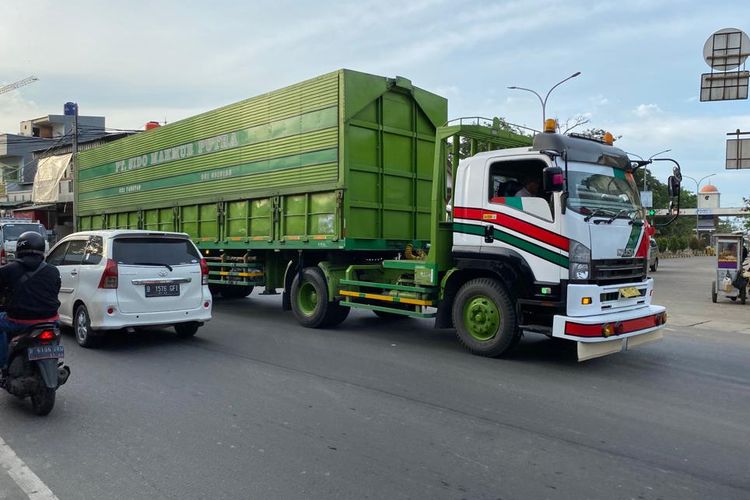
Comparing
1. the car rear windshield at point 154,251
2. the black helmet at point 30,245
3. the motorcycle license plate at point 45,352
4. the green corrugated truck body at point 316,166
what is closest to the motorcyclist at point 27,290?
the black helmet at point 30,245

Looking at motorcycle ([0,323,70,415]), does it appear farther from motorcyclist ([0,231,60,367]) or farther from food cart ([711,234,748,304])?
food cart ([711,234,748,304])

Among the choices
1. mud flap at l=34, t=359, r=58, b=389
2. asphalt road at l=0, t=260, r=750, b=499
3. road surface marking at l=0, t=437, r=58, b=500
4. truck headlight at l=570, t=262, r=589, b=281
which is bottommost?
Result: road surface marking at l=0, t=437, r=58, b=500

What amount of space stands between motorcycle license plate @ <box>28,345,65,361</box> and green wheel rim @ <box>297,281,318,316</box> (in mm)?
5258

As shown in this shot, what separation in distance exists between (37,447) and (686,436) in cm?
516

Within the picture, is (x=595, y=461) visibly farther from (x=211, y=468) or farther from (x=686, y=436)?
(x=211, y=468)

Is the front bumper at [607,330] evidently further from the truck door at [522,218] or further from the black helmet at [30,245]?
the black helmet at [30,245]

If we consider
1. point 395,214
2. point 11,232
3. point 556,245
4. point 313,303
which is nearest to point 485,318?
point 556,245

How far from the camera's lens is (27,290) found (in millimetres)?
5070

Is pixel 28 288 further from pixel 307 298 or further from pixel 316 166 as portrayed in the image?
pixel 307 298

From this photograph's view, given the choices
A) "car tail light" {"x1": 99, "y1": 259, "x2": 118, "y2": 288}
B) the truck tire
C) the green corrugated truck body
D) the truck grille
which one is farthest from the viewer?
the truck tire

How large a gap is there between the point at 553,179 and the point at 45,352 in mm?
5396

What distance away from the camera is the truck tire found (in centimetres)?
967

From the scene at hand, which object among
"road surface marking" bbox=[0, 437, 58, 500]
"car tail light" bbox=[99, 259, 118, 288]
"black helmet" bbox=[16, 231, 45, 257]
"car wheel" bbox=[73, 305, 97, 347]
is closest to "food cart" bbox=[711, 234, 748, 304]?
"car tail light" bbox=[99, 259, 118, 288]

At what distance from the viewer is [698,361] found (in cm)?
770
